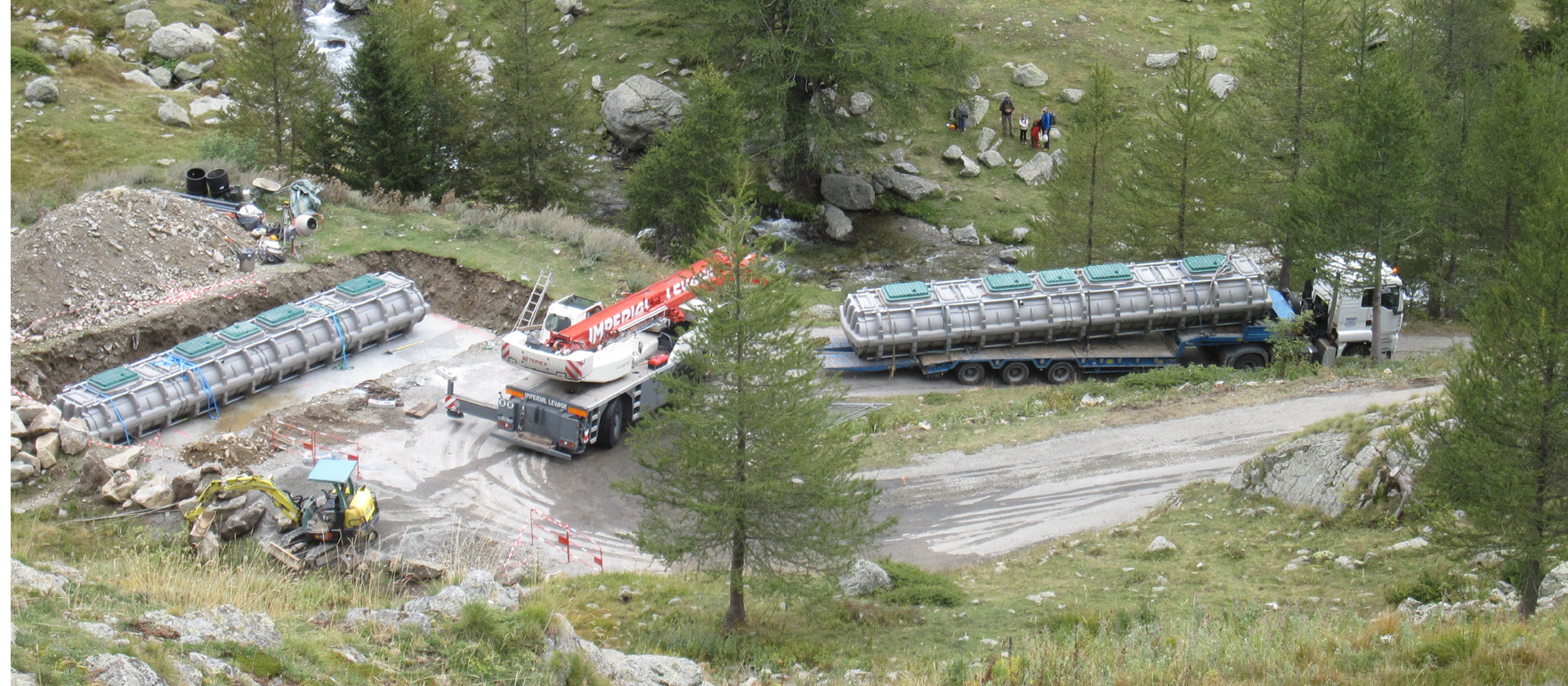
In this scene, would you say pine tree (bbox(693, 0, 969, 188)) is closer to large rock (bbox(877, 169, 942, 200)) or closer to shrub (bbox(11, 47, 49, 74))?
large rock (bbox(877, 169, 942, 200))

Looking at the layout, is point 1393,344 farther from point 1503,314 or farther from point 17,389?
point 17,389

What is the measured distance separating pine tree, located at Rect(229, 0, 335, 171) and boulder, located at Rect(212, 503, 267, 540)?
18920 mm

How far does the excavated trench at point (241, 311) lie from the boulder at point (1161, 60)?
32.3 metres

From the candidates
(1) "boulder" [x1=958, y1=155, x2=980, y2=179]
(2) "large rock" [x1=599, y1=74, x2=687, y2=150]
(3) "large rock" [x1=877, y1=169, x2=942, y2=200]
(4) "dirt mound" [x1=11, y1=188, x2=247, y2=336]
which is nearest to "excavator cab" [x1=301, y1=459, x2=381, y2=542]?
(4) "dirt mound" [x1=11, y1=188, x2=247, y2=336]

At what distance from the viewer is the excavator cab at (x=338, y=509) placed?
1905 centimetres

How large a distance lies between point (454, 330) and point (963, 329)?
11.7 m

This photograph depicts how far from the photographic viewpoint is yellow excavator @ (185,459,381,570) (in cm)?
1905

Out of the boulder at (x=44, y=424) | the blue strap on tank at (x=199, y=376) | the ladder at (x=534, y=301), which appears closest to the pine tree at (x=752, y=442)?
the boulder at (x=44, y=424)

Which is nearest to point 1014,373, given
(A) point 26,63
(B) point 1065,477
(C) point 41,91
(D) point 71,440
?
(B) point 1065,477

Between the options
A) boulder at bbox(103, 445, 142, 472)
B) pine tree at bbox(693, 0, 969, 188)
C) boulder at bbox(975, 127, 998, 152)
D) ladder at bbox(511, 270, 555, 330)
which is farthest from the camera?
boulder at bbox(975, 127, 998, 152)

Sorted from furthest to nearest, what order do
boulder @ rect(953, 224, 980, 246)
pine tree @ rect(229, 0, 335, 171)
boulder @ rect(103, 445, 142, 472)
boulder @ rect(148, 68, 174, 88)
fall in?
boulder @ rect(148, 68, 174, 88) → boulder @ rect(953, 224, 980, 246) → pine tree @ rect(229, 0, 335, 171) → boulder @ rect(103, 445, 142, 472)

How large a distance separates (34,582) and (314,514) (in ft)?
22.5

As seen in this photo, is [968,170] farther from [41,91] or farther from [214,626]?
[214,626]

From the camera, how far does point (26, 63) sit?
45.2 meters
